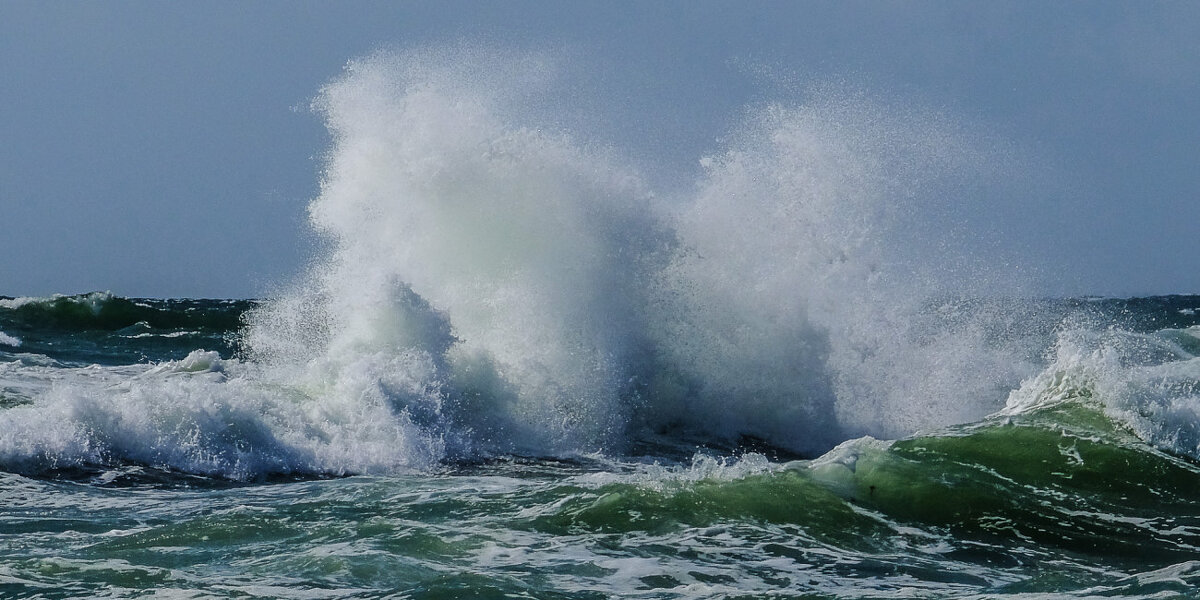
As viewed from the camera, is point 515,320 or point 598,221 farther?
point 598,221

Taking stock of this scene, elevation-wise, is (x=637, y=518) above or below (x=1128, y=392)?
below

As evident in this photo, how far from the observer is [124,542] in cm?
571

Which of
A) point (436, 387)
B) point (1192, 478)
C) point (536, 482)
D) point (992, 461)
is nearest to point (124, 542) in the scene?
point (536, 482)

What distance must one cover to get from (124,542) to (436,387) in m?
4.43

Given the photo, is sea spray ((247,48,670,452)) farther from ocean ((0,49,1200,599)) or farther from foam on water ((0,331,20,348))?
foam on water ((0,331,20,348))

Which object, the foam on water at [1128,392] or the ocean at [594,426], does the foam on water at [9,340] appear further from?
the foam on water at [1128,392]

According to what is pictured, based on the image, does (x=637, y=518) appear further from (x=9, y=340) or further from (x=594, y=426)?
(x=9, y=340)

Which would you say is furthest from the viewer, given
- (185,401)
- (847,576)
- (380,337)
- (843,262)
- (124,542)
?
(843,262)

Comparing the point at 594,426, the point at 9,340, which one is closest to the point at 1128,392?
the point at 594,426

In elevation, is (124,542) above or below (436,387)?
below

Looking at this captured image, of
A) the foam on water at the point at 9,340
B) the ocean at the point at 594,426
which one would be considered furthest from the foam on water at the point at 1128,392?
the foam on water at the point at 9,340

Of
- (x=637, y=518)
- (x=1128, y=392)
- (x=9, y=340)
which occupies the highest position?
(x=9, y=340)

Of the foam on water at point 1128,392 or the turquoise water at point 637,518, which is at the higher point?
the foam on water at point 1128,392

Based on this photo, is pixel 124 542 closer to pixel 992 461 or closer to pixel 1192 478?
pixel 992 461
